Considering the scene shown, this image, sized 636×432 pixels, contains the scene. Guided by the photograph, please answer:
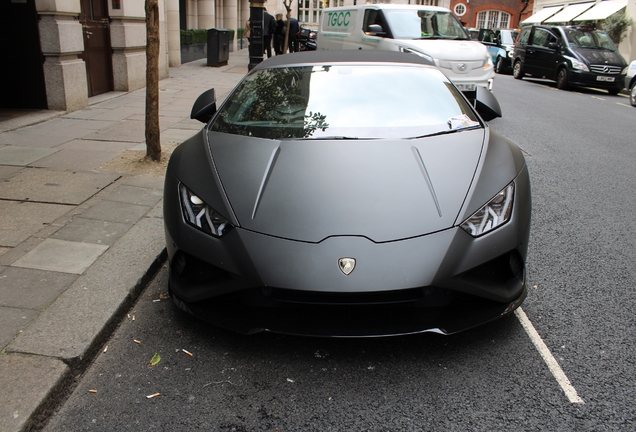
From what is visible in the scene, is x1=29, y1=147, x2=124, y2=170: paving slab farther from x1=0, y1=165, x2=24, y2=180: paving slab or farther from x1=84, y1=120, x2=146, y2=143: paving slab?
x1=84, y1=120, x2=146, y2=143: paving slab

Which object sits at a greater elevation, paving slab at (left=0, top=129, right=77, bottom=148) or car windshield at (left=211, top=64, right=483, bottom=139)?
car windshield at (left=211, top=64, right=483, bottom=139)

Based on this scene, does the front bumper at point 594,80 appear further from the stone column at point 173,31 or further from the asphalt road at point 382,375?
the asphalt road at point 382,375

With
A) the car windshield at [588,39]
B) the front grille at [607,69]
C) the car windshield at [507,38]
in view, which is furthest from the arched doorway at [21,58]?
the car windshield at [507,38]

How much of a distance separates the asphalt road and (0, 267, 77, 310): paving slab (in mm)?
476

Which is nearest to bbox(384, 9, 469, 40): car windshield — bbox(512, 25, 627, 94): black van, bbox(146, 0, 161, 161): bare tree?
bbox(146, 0, 161, 161): bare tree

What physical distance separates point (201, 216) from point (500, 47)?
26075 mm

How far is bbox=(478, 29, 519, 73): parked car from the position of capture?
24.5 metres

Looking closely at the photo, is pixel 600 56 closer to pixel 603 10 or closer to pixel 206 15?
pixel 603 10

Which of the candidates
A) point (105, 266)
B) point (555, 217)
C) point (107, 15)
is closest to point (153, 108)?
point (105, 266)

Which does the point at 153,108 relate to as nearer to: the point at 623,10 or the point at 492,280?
the point at 492,280

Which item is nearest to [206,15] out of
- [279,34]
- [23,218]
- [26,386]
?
[279,34]

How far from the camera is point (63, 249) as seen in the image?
3.88 meters

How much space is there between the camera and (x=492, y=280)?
9.17ft

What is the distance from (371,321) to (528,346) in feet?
3.06
